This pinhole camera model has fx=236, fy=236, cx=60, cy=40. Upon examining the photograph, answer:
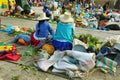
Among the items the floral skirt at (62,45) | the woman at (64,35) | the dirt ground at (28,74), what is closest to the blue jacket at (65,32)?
the woman at (64,35)

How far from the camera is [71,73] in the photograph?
5.44 meters

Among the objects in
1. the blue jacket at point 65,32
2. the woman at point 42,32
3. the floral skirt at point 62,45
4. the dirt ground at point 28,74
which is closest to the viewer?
the dirt ground at point 28,74

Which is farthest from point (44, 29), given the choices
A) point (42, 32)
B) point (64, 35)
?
point (64, 35)

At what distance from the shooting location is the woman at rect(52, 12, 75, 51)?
6754 millimetres

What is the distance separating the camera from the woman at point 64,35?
266 inches

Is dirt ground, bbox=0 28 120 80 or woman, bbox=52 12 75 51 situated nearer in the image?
dirt ground, bbox=0 28 120 80

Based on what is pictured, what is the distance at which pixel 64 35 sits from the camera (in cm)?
686

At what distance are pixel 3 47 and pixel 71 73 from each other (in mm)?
2294

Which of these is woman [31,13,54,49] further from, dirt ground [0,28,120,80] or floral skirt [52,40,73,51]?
dirt ground [0,28,120,80]

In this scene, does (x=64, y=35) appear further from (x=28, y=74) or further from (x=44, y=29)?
(x=28, y=74)

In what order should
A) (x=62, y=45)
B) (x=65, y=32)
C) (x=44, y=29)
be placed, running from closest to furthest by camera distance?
1. (x=62, y=45)
2. (x=65, y=32)
3. (x=44, y=29)

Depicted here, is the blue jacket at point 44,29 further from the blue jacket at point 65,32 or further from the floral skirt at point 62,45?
the floral skirt at point 62,45


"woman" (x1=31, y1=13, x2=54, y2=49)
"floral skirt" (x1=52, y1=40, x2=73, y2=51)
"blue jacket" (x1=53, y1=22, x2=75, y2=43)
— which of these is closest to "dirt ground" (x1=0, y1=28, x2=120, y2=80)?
"floral skirt" (x1=52, y1=40, x2=73, y2=51)

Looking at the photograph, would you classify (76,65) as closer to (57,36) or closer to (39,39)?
(57,36)
